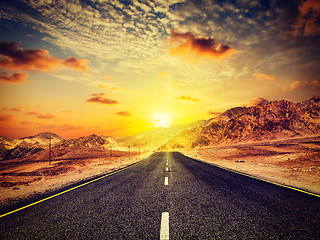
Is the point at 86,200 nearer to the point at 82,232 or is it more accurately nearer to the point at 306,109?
the point at 82,232

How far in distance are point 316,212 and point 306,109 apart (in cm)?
10144

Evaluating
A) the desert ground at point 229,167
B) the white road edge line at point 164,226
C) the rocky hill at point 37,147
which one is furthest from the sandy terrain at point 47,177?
the rocky hill at point 37,147

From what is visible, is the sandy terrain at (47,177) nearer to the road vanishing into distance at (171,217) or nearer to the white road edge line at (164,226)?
the road vanishing into distance at (171,217)

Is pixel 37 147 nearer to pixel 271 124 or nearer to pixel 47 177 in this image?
pixel 47 177

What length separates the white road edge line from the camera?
112 inches

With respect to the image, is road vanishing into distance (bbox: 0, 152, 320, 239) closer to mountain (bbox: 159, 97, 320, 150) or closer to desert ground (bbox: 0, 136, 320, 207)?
desert ground (bbox: 0, 136, 320, 207)

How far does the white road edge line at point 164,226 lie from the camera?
284 centimetres

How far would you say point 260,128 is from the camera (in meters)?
74.4

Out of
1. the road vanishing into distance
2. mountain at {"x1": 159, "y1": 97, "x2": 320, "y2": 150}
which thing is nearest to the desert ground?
the road vanishing into distance

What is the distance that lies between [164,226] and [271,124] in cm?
8803

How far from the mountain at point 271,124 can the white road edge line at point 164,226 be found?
77472 millimetres

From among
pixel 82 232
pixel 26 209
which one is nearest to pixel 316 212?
pixel 82 232

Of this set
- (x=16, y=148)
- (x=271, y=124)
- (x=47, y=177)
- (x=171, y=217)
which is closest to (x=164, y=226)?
(x=171, y=217)

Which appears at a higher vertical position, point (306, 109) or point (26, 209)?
point (306, 109)
